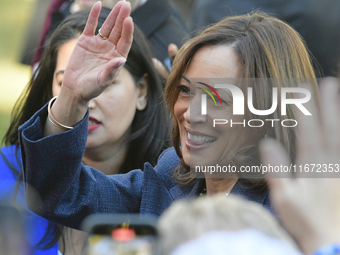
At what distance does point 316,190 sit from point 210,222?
227mm

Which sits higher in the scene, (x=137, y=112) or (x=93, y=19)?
(x=93, y=19)

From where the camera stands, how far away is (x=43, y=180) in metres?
1.68

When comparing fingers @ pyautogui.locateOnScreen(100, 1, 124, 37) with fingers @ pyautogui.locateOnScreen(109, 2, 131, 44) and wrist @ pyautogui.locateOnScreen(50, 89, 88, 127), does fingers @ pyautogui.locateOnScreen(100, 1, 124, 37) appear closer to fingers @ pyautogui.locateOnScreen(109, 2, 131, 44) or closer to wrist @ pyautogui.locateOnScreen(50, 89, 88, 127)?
fingers @ pyautogui.locateOnScreen(109, 2, 131, 44)

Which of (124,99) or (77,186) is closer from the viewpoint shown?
(77,186)

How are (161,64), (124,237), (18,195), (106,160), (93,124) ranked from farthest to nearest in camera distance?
(161,64) → (106,160) → (93,124) → (18,195) → (124,237)

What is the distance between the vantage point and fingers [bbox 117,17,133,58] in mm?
1681

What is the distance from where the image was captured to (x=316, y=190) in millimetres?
907

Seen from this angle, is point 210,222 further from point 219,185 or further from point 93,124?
point 93,124

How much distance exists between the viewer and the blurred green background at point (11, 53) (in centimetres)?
425

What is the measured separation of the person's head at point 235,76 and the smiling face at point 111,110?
633 mm

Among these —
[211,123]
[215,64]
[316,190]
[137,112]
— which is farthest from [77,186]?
[316,190]

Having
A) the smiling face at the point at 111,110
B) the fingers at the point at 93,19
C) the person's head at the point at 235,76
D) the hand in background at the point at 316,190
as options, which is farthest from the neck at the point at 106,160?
the hand in background at the point at 316,190

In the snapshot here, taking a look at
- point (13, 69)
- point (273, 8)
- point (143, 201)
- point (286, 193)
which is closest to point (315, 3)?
point (273, 8)

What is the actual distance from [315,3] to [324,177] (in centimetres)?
173
